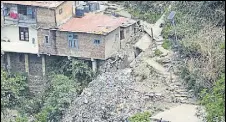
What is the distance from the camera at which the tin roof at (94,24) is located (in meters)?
34.3

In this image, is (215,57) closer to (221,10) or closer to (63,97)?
(221,10)

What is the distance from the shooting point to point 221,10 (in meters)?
33.8

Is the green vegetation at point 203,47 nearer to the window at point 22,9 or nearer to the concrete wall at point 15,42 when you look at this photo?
the concrete wall at point 15,42

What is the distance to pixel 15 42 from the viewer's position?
36.3 meters

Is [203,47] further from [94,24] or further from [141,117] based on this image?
[94,24]

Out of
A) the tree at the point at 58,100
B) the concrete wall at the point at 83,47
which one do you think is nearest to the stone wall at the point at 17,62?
the concrete wall at the point at 83,47

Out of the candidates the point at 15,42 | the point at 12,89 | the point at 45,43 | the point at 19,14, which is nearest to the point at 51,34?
the point at 45,43

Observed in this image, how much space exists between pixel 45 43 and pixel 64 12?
168cm

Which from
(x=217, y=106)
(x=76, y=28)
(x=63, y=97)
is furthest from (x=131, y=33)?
(x=217, y=106)

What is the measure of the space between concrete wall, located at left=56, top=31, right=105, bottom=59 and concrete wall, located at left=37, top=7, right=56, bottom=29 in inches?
22.3

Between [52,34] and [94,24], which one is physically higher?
[94,24]

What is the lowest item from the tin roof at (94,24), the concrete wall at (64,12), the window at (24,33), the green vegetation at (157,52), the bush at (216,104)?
the bush at (216,104)

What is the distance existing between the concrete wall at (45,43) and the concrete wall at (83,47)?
21 centimetres

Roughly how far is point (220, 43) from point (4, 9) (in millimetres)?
10678
